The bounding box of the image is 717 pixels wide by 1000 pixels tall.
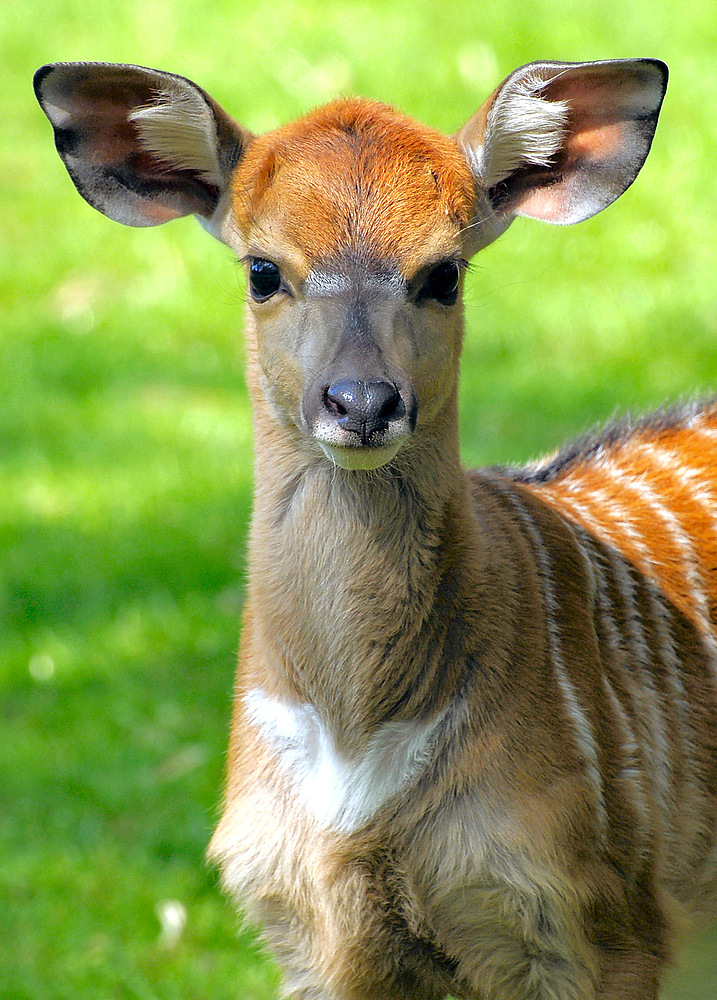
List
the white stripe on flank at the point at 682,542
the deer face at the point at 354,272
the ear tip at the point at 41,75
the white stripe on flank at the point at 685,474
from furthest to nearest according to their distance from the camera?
the white stripe on flank at the point at 685,474, the white stripe on flank at the point at 682,542, the ear tip at the point at 41,75, the deer face at the point at 354,272

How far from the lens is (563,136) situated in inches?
164

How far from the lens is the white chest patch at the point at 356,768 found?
12.2 ft

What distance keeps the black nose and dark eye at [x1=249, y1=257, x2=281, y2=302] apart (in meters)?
0.53

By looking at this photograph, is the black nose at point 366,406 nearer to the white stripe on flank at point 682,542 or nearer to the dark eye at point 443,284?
the dark eye at point 443,284

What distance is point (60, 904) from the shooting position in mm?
5562

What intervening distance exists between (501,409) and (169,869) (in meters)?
4.40

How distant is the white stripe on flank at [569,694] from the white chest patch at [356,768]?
1.16 ft

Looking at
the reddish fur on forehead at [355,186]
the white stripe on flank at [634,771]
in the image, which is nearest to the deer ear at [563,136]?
the reddish fur on forehead at [355,186]

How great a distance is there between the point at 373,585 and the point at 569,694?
0.59 meters

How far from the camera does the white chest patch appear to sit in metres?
3.72

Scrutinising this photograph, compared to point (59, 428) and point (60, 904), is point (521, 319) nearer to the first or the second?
point (59, 428)

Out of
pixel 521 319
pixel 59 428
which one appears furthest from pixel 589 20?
pixel 59 428

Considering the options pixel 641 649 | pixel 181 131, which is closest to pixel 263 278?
pixel 181 131

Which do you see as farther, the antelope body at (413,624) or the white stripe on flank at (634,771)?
the white stripe on flank at (634,771)
